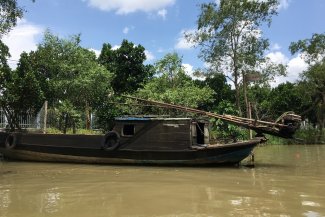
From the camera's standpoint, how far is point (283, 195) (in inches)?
300

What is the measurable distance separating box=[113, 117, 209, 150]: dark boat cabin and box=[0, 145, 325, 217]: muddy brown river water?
1327 mm

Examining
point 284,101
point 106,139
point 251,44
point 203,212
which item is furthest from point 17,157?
point 284,101

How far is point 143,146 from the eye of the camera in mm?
13539

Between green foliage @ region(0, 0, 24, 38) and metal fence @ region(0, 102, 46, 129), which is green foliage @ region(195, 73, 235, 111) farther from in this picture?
green foliage @ region(0, 0, 24, 38)

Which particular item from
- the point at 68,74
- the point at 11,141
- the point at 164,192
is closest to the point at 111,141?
the point at 11,141

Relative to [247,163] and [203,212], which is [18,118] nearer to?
[247,163]

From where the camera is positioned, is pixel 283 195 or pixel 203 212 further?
pixel 283 195

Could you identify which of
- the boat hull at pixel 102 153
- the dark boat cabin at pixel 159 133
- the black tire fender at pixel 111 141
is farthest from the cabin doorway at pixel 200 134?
the black tire fender at pixel 111 141

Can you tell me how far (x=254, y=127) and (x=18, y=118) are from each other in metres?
13.1

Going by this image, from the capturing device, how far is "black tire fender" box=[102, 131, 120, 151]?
13836 mm

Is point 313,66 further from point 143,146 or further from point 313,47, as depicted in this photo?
point 143,146

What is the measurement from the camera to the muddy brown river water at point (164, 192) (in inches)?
248

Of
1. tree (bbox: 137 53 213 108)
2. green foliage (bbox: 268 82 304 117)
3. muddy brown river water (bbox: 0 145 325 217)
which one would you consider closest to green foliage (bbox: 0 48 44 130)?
tree (bbox: 137 53 213 108)

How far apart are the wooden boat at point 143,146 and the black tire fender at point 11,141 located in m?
0.23
